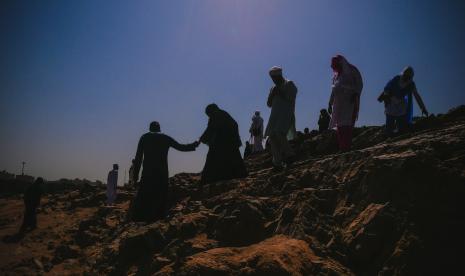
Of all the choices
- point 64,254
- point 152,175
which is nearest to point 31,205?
point 64,254

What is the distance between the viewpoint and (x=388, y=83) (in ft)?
22.5

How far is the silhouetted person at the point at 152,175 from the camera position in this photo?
5.34 meters

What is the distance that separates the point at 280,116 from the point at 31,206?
25.5ft

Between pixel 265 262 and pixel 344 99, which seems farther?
pixel 344 99

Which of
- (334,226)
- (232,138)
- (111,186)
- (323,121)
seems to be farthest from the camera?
(323,121)

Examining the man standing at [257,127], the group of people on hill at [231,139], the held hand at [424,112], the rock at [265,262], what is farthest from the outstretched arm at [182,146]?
the man standing at [257,127]

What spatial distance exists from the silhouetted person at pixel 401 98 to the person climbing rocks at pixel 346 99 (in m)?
1.59

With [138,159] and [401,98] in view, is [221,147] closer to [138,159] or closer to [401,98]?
[138,159]

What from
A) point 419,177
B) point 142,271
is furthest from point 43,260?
point 419,177

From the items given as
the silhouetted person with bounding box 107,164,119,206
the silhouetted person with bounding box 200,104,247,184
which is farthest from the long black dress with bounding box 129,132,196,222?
the silhouetted person with bounding box 107,164,119,206

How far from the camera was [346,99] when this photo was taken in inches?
215

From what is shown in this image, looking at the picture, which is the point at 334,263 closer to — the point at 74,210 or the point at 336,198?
the point at 336,198

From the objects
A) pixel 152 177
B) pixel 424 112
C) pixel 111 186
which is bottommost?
pixel 111 186

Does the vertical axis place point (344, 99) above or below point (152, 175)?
above
